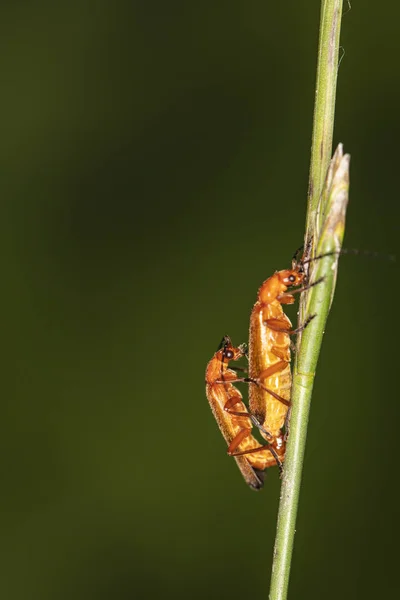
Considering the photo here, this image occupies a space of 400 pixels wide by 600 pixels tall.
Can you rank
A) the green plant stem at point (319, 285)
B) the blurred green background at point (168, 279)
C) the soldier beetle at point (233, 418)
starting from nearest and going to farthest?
the green plant stem at point (319, 285) → the soldier beetle at point (233, 418) → the blurred green background at point (168, 279)

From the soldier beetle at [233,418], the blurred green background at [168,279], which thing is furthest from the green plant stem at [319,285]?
the blurred green background at [168,279]

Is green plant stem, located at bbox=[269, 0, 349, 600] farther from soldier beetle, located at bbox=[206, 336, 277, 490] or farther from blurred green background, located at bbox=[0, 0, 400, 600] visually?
blurred green background, located at bbox=[0, 0, 400, 600]

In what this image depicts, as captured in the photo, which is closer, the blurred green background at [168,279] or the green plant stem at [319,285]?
the green plant stem at [319,285]

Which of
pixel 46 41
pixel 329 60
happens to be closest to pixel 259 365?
pixel 329 60

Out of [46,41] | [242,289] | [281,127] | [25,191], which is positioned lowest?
[242,289]

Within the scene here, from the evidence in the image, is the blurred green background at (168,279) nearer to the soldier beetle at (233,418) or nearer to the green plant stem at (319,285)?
the soldier beetle at (233,418)

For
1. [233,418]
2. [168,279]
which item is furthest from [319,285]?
[168,279]

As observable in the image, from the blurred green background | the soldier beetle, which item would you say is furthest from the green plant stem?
the blurred green background

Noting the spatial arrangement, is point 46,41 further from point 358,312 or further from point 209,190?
point 358,312
